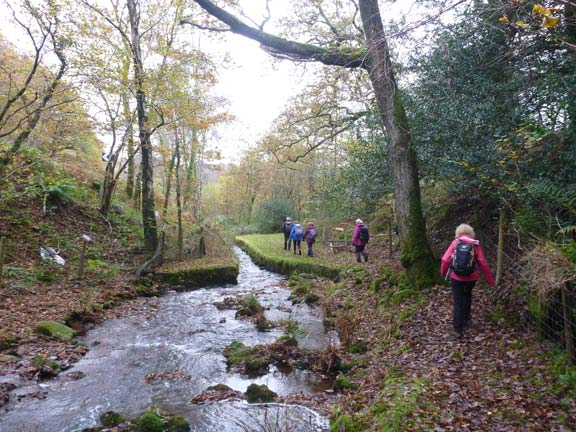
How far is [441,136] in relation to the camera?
7762 millimetres

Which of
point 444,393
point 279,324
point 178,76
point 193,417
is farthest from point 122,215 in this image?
point 444,393

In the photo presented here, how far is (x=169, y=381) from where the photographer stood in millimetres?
6250

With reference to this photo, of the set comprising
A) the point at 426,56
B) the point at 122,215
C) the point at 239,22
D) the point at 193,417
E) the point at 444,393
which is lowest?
the point at 193,417

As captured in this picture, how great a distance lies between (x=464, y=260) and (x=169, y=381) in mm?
5178

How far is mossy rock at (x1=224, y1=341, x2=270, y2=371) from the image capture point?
267 inches

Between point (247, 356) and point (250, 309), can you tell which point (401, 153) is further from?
point (250, 309)

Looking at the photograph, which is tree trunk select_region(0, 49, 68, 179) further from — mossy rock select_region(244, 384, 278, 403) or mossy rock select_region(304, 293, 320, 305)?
mossy rock select_region(244, 384, 278, 403)

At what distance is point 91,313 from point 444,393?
833 centimetres

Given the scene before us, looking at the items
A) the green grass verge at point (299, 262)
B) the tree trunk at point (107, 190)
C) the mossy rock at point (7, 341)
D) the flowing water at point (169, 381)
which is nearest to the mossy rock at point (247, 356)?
the flowing water at point (169, 381)

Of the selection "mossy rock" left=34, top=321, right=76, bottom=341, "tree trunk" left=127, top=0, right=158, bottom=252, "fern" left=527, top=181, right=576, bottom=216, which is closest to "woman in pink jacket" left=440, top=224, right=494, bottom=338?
"fern" left=527, top=181, right=576, bottom=216

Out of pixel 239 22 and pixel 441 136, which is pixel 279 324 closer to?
pixel 441 136

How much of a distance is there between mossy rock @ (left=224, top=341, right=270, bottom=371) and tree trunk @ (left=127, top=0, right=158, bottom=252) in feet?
28.7

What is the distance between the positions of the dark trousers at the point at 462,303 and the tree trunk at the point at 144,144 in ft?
38.6

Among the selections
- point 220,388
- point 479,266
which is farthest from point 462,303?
point 220,388
